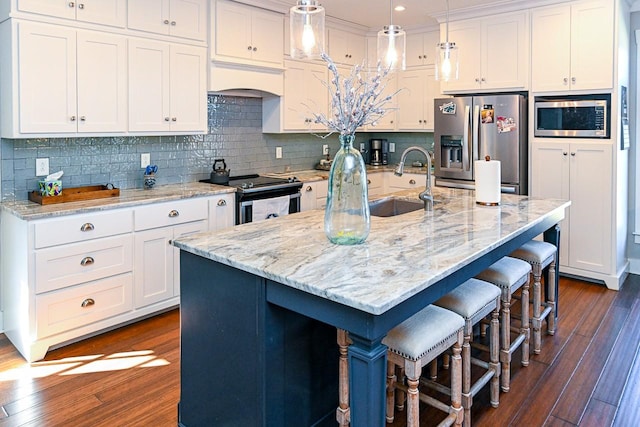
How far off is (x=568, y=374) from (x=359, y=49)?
4.15 metres

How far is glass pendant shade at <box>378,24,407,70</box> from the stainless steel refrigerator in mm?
2115

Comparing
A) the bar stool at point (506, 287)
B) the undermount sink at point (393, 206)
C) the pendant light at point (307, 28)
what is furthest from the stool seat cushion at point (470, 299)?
the pendant light at point (307, 28)

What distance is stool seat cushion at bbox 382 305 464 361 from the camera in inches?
71.4

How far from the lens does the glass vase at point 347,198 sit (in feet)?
6.55

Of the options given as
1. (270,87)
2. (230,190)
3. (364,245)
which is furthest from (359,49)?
(364,245)

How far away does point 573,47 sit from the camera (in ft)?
13.8

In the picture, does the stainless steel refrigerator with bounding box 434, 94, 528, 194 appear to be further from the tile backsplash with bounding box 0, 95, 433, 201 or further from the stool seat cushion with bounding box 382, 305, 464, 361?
the stool seat cushion with bounding box 382, 305, 464, 361

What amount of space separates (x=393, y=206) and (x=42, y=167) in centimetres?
249

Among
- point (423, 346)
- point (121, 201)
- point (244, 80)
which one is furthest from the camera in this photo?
point (244, 80)

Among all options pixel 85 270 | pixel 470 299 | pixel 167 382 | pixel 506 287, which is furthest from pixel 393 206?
pixel 85 270

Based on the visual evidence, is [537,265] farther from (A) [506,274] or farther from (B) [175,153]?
(B) [175,153]

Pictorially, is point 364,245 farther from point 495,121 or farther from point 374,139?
point 374,139

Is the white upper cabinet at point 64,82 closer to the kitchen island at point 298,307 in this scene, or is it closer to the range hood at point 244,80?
the range hood at point 244,80

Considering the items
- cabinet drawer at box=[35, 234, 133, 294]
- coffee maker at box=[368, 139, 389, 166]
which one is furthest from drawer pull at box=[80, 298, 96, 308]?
coffee maker at box=[368, 139, 389, 166]
